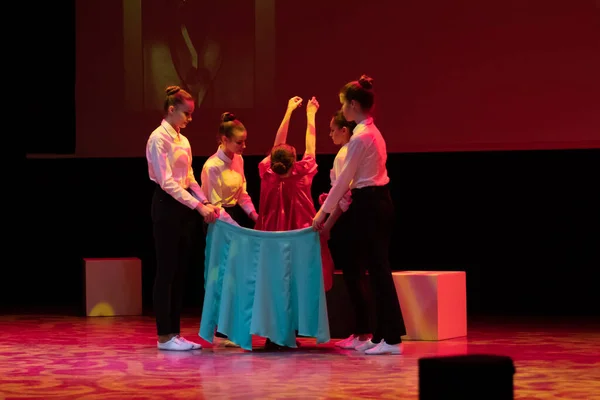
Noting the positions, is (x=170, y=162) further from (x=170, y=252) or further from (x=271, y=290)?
(x=271, y=290)

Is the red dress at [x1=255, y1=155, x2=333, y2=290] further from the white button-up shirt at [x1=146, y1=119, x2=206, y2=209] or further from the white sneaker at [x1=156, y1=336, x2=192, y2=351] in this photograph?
the white sneaker at [x1=156, y1=336, x2=192, y2=351]

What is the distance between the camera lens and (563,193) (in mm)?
7957

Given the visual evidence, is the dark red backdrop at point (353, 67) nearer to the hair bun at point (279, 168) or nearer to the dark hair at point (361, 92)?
the hair bun at point (279, 168)

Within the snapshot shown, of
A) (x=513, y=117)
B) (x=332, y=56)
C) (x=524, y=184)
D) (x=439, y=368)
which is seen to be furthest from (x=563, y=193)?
(x=439, y=368)

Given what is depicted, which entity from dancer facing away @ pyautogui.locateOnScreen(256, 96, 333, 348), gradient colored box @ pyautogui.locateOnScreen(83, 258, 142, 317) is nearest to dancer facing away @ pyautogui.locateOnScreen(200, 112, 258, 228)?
dancer facing away @ pyautogui.locateOnScreen(256, 96, 333, 348)

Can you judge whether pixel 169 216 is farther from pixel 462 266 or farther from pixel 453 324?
pixel 462 266

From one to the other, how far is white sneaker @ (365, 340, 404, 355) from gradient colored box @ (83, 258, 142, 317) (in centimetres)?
309

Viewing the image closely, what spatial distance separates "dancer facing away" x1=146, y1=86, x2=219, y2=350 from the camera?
5.59m

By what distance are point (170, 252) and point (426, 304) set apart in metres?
1.57

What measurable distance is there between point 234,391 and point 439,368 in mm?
1666

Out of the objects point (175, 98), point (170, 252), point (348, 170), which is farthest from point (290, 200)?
point (175, 98)

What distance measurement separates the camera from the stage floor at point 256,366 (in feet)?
14.1

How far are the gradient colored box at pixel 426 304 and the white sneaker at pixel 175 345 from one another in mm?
1333

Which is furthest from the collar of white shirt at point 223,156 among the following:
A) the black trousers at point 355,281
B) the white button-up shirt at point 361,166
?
the white button-up shirt at point 361,166
